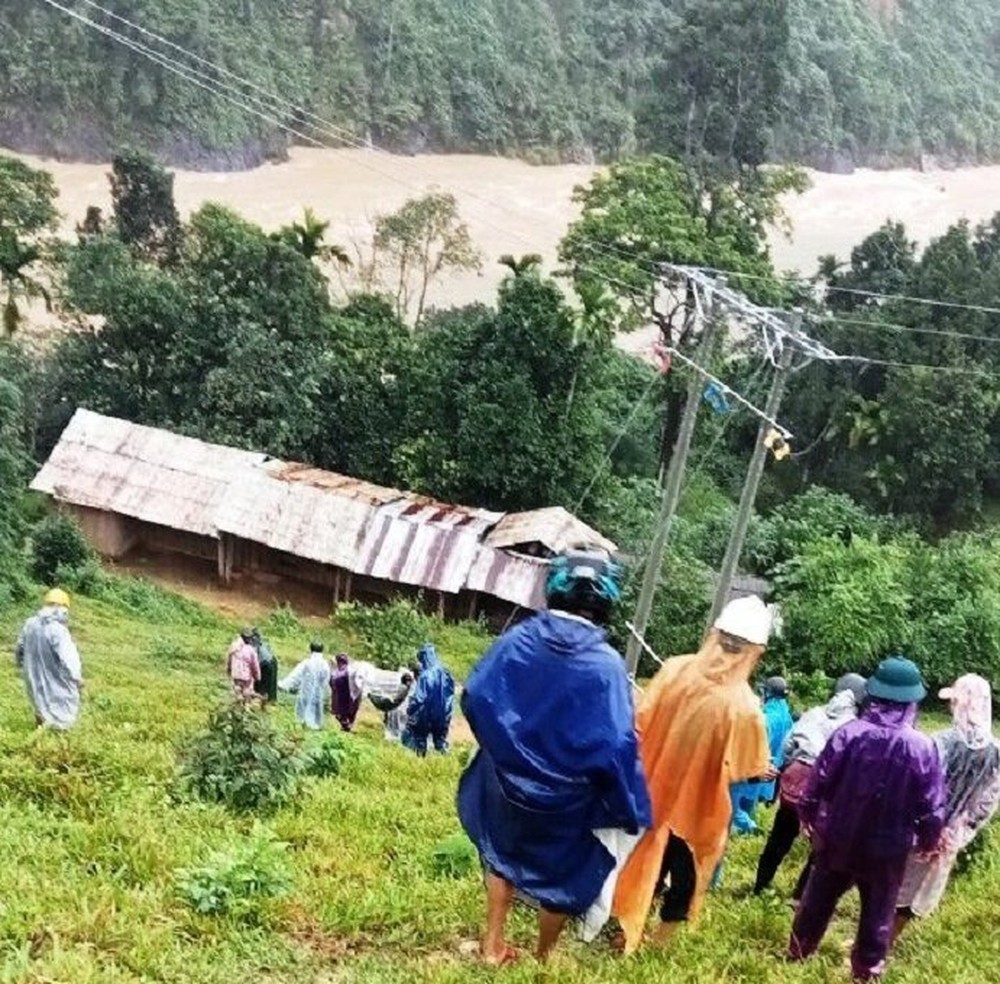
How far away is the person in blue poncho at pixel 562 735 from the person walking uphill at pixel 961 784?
1.72 m

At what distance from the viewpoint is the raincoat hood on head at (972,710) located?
4.99m

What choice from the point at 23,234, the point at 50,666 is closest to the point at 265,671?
the point at 50,666

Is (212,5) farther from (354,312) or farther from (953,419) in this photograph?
(953,419)

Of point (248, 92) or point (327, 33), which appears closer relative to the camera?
point (248, 92)

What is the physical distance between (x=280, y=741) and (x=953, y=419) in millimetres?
23972

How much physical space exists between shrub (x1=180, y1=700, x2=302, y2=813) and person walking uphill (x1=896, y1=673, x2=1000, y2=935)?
2.95 meters

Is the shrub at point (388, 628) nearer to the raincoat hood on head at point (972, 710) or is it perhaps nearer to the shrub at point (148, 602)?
the shrub at point (148, 602)

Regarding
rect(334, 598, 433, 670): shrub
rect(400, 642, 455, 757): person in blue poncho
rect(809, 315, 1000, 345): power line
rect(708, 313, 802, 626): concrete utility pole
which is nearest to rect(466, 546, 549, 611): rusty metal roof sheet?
rect(334, 598, 433, 670): shrub

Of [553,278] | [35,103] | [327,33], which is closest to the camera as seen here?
[553,278]

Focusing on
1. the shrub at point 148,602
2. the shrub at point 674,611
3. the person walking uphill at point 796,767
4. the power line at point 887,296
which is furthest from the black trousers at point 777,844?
the power line at point 887,296

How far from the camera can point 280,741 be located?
6480 mm

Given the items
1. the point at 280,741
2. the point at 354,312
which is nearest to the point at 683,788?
the point at 280,741

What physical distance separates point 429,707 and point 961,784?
6.58m

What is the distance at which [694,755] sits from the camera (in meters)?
4.49
